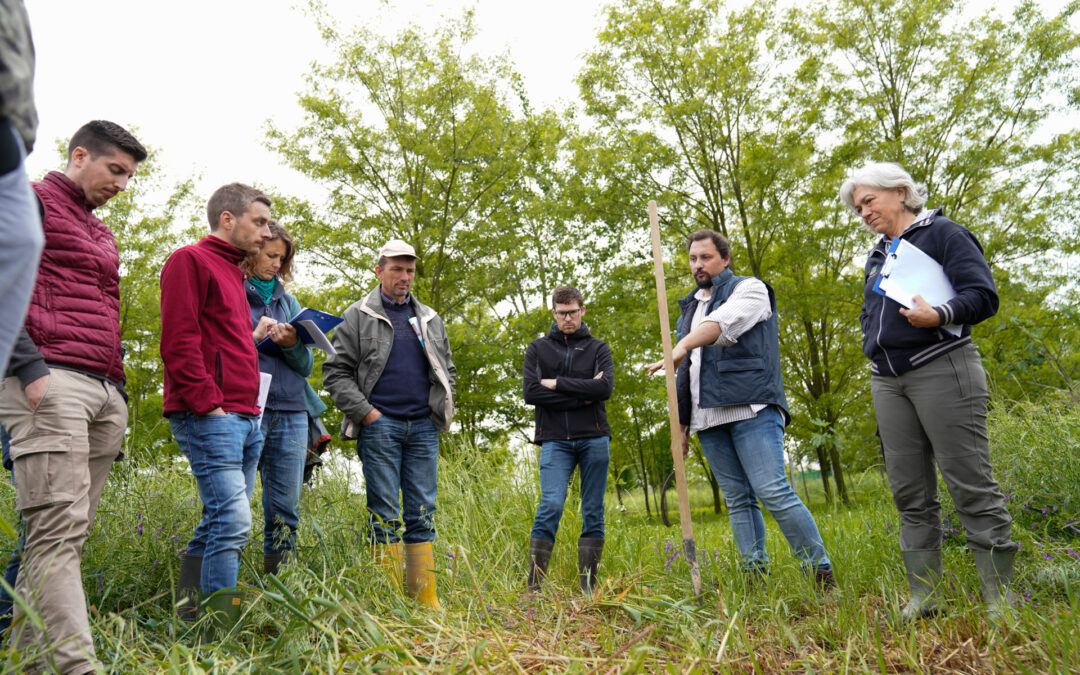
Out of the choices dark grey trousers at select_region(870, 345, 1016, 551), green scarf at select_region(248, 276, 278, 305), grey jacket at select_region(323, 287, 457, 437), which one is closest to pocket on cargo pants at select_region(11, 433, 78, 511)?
grey jacket at select_region(323, 287, 457, 437)

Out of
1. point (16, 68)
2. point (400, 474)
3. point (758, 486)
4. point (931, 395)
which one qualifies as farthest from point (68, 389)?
point (931, 395)

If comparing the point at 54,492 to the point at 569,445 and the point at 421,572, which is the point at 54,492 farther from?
the point at 569,445

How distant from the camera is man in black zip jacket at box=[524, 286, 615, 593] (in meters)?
4.45

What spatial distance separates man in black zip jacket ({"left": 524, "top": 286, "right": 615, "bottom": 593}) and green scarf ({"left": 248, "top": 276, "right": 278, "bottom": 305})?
1.69m

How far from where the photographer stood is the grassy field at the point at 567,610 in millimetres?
2211

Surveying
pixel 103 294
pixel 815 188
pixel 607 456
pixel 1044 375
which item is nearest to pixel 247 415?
pixel 103 294

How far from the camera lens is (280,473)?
3744 millimetres

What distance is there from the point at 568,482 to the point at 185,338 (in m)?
2.50

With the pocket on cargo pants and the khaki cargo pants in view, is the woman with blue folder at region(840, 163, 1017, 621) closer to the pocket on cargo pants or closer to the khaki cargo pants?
the khaki cargo pants

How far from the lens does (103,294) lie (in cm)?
278

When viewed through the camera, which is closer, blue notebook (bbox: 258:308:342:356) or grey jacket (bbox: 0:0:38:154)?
grey jacket (bbox: 0:0:38:154)

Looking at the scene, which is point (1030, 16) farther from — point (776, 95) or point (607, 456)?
point (607, 456)

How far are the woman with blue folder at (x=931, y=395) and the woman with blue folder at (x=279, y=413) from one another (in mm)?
2894

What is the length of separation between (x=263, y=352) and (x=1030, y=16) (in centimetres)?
1428
